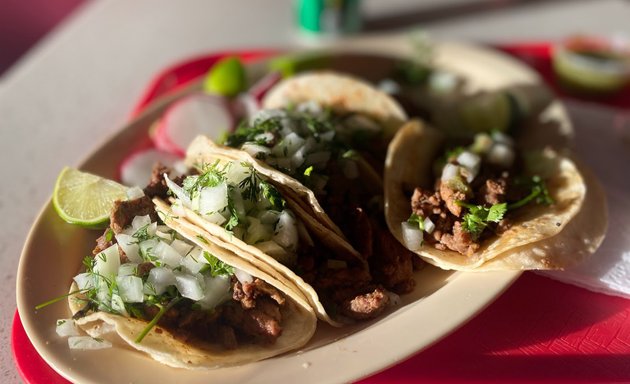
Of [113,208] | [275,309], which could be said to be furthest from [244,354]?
[113,208]

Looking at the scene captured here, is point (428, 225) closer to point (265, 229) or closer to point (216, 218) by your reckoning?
point (265, 229)

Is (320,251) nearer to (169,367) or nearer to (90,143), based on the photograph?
Answer: (169,367)

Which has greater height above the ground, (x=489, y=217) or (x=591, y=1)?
(x=489, y=217)

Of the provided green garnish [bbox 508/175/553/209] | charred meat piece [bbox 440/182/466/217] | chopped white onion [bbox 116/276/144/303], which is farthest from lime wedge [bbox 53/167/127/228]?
green garnish [bbox 508/175/553/209]

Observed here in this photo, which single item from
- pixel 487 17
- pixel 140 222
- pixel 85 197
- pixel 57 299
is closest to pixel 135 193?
pixel 140 222

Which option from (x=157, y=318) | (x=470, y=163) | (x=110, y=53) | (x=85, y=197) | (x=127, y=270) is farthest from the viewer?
(x=110, y=53)

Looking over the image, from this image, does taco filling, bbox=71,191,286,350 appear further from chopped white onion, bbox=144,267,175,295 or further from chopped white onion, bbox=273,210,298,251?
chopped white onion, bbox=273,210,298,251

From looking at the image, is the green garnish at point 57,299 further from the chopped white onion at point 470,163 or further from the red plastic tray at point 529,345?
the chopped white onion at point 470,163
